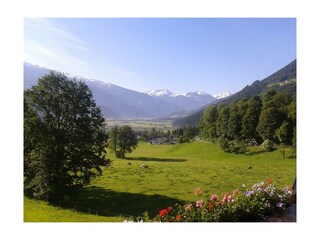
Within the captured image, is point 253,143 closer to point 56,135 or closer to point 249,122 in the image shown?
point 249,122

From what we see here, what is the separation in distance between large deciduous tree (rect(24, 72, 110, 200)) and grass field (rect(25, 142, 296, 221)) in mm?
1119

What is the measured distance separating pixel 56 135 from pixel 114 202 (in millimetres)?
4233

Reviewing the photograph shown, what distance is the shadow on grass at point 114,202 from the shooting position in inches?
559

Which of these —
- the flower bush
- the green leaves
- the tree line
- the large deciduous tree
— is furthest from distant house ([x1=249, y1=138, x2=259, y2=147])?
the flower bush

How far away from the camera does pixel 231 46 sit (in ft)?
40.6

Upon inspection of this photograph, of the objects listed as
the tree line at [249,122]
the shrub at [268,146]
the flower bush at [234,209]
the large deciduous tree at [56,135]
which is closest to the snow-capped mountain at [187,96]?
the tree line at [249,122]

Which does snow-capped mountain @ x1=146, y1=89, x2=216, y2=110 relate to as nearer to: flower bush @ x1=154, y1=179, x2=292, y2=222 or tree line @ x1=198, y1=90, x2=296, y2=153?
tree line @ x1=198, y1=90, x2=296, y2=153

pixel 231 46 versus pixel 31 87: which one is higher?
pixel 231 46

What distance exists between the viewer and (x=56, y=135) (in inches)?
592

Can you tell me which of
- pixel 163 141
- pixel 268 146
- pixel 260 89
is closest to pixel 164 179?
pixel 268 146
